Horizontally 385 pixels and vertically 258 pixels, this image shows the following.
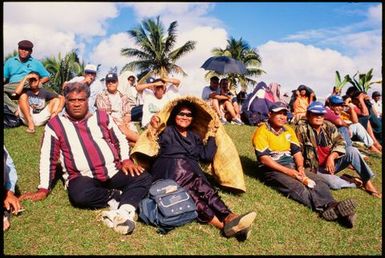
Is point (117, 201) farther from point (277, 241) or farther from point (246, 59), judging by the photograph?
point (246, 59)

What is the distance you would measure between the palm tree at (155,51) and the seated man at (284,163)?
3048cm

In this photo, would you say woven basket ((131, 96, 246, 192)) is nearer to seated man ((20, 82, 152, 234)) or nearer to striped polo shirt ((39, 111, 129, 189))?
seated man ((20, 82, 152, 234))

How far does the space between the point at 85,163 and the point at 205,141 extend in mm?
1992

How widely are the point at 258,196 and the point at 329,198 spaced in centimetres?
111

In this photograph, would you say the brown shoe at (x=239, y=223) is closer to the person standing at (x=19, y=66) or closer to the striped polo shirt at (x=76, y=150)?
the striped polo shirt at (x=76, y=150)

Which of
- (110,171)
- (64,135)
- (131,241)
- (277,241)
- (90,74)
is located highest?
(90,74)

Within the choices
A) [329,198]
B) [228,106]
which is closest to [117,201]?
[329,198]

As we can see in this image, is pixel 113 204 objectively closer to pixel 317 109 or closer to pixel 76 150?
pixel 76 150

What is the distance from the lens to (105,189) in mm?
5020

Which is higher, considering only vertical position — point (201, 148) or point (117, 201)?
point (201, 148)

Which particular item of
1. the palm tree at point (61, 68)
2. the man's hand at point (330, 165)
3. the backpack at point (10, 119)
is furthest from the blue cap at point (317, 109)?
the palm tree at point (61, 68)

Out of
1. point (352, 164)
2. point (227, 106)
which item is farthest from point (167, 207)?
point (227, 106)

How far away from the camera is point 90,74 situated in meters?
9.32

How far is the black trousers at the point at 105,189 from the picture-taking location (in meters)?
4.80
